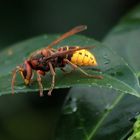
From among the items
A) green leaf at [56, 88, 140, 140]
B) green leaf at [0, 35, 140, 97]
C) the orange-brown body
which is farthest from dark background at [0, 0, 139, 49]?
green leaf at [56, 88, 140, 140]

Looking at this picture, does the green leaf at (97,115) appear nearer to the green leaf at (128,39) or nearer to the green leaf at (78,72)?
the green leaf at (128,39)

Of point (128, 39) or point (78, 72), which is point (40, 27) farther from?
point (78, 72)

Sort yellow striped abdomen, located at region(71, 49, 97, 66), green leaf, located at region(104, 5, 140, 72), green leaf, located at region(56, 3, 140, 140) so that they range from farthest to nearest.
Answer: green leaf, located at region(104, 5, 140, 72), yellow striped abdomen, located at region(71, 49, 97, 66), green leaf, located at region(56, 3, 140, 140)

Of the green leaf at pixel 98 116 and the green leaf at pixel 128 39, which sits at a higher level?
the green leaf at pixel 128 39

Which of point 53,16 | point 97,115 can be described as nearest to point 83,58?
point 97,115

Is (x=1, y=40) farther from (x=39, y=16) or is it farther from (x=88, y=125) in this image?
(x=88, y=125)

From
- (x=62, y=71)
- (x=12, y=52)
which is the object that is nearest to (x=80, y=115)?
(x=62, y=71)

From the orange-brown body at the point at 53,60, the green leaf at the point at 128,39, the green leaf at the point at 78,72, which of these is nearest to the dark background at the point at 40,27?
the green leaf at the point at 128,39

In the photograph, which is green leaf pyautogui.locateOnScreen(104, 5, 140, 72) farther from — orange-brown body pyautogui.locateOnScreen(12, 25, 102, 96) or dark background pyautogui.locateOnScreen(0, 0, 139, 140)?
dark background pyautogui.locateOnScreen(0, 0, 139, 140)
